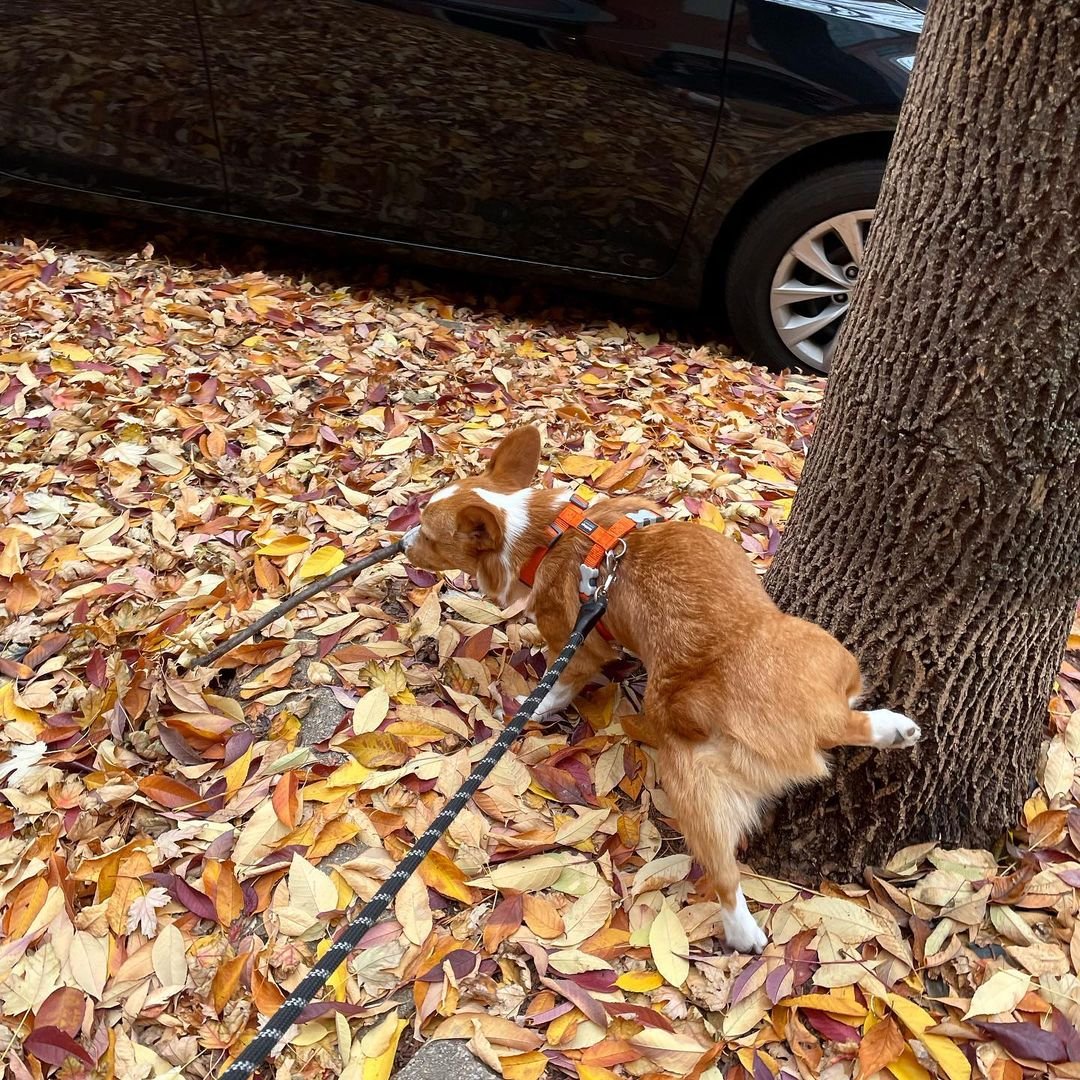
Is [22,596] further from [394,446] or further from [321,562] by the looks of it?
[394,446]

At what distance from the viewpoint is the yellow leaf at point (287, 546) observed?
3168 mm

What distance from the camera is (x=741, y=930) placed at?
208 centimetres

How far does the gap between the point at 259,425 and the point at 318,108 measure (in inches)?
63.4

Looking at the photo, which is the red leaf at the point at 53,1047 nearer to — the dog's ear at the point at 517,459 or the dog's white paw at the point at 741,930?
the dog's white paw at the point at 741,930

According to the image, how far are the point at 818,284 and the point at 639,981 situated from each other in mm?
3310

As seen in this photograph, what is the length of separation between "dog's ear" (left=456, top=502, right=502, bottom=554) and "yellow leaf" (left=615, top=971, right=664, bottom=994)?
1.26 meters

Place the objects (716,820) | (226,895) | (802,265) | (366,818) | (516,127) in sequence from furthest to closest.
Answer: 1. (802,265)
2. (516,127)
3. (366,818)
4. (226,895)
5. (716,820)

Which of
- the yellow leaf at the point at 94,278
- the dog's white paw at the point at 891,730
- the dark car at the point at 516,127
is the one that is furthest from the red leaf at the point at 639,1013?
the yellow leaf at the point at 94,278

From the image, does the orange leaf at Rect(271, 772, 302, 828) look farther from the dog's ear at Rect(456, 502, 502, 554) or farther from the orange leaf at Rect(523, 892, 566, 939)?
the dog's ear at Rect(456, 502, 502, 554)

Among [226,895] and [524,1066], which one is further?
[226,895]

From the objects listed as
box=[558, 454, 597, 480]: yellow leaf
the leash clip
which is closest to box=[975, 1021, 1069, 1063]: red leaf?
the leash clip

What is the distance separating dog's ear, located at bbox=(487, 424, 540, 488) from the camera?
287 centimetres

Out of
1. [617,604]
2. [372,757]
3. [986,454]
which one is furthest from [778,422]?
[372,757]

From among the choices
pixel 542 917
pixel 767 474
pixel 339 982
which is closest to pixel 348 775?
pixel 339 982
